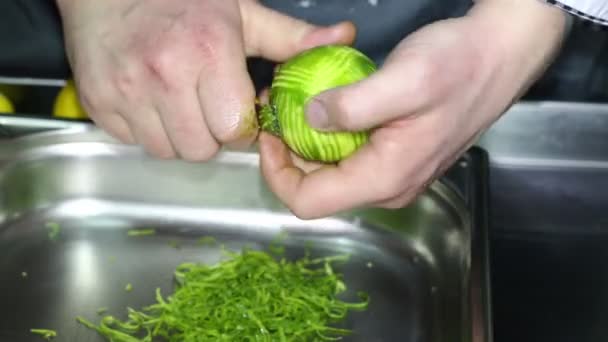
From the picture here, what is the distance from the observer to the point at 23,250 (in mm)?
1439

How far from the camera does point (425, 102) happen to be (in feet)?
3.43

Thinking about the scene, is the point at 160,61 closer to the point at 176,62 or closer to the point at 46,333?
the point at 176,62

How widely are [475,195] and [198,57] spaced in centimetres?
47

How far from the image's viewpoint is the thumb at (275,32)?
126 cm

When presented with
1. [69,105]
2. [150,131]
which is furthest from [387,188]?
[69,105]

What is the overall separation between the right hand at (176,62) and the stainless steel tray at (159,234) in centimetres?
21

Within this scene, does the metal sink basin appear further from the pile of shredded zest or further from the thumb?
the thumb

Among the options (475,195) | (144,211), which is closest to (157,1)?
(144,211)

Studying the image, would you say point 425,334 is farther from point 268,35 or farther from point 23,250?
point 23,250

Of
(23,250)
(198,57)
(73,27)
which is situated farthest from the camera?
(23,250)

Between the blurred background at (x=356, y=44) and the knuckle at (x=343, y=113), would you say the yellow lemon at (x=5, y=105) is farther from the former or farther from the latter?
the knuckle at (x=343, y=113)

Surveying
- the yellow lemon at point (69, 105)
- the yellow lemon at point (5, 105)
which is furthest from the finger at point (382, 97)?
the yellow lemon at point (5, 105)

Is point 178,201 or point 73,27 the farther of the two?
point 178,201

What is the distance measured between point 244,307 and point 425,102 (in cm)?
43
